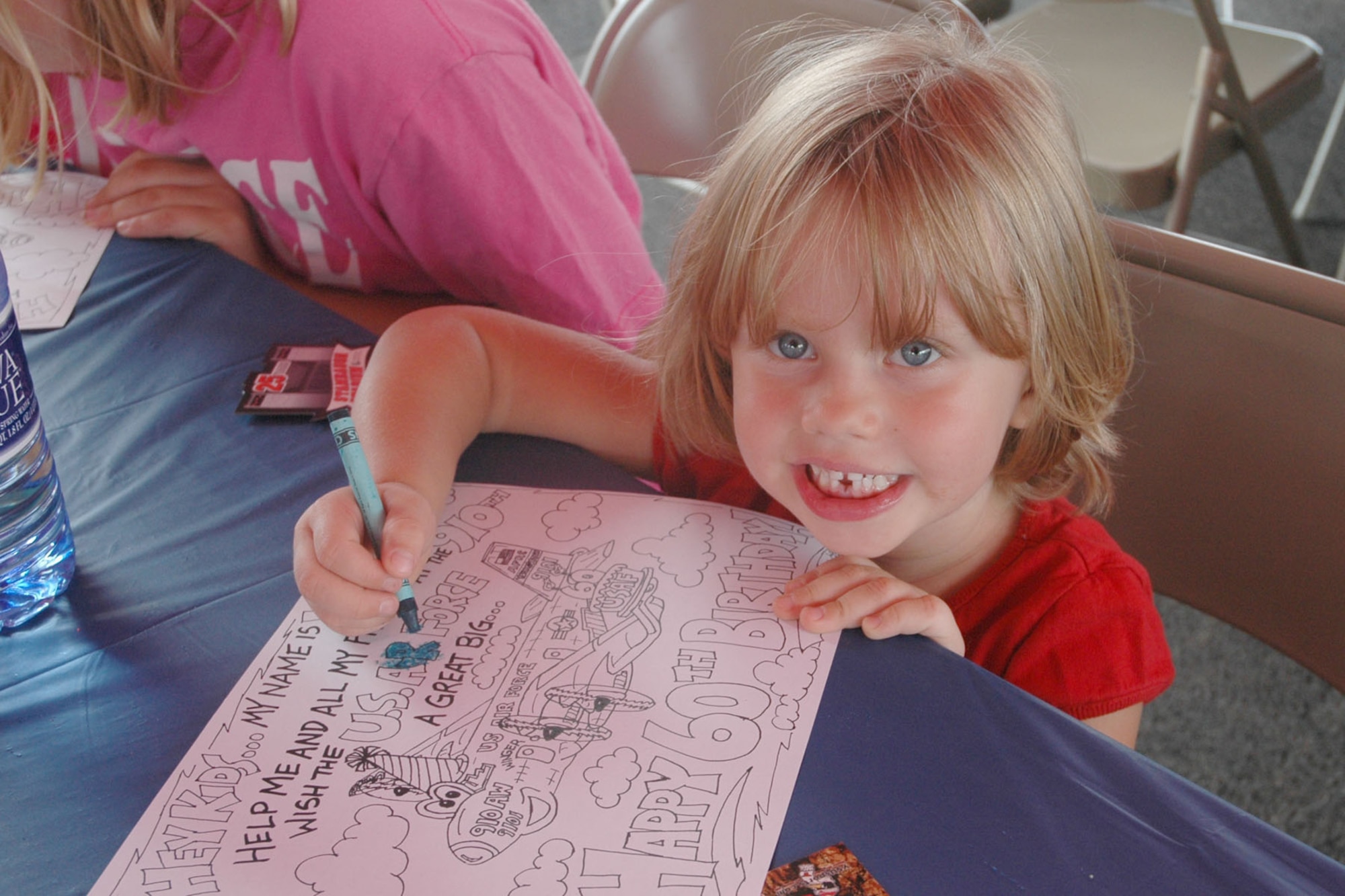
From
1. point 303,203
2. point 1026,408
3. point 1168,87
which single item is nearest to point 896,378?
point 1026,408

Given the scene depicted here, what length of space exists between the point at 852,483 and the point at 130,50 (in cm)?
77

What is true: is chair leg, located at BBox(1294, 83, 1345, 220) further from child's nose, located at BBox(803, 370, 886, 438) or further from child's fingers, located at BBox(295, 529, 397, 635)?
child's fingers, located at BBox(295, 529, 397, 635)

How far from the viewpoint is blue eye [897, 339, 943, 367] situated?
0.68m

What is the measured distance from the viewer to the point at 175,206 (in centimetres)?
106

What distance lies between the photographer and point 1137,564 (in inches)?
31.5

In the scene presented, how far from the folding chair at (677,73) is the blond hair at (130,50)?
445mm

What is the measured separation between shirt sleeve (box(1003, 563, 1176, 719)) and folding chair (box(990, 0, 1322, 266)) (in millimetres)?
688

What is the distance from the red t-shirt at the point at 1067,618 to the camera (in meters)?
0.75

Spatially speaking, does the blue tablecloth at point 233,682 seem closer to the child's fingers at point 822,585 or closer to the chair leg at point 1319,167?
the child's fingers at point 822,585

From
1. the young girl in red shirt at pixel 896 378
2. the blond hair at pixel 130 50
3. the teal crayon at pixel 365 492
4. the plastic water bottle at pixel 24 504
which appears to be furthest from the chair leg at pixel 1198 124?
the plastic water bottle at pixel 24 504

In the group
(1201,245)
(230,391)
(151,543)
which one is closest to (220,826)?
(151,543)

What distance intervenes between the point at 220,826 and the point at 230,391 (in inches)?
16.0

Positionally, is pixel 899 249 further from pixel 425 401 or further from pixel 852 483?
pixel 425 401

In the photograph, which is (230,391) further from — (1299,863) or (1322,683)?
(1322,683)
